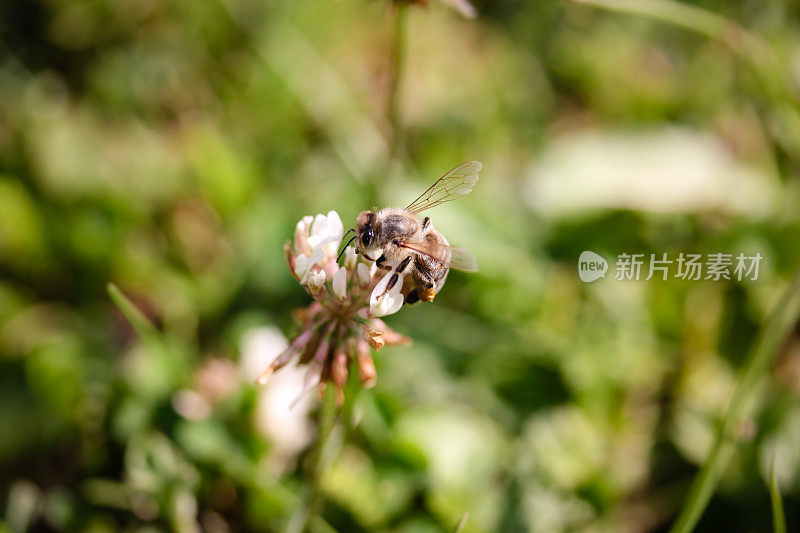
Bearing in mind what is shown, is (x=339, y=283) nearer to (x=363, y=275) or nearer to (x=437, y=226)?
(x=363, y=275)

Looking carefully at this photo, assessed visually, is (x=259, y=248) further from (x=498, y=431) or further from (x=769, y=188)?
(x=769, y=188)

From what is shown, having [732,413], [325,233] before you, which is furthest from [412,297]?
[732,413]

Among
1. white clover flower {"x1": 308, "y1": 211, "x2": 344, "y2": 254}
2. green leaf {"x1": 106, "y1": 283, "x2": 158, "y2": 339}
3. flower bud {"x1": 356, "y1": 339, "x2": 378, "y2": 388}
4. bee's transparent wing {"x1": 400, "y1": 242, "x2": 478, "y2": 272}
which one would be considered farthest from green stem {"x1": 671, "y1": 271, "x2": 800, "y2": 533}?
green leaf {"x1": 106, "y1": 283, "x2": 158, "y2": 339}

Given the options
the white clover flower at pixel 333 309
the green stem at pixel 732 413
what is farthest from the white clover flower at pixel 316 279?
the green stem at pixel 732 413

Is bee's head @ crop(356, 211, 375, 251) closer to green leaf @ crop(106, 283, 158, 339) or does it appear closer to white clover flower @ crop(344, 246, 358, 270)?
white clover flower @ crop(344, 246, 358, 270)

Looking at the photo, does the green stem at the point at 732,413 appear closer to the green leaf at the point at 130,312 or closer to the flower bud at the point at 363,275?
the flower bud at the point at 363,275

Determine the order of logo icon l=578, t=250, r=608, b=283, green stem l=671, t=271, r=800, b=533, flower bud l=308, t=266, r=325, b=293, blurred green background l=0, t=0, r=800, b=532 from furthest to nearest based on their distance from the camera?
logo icon l=578, t=250, r=608, b=283
blurred green background l=0, t=0, r=800, b=532
green stem l=671, t=271, r=800, b=533
flower bud l=308, t=266, r=325, b=293
